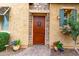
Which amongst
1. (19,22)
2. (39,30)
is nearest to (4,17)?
(19,22)

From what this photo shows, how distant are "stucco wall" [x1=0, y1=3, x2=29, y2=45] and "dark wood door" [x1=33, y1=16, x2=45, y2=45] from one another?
181mm

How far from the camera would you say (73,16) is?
15.6 feet

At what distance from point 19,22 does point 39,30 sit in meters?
0.47

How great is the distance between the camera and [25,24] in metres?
5.02

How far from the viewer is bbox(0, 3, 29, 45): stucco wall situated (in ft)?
16.1

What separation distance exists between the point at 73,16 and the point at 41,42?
2.91ft

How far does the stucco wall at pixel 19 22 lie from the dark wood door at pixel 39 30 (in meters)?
0.18

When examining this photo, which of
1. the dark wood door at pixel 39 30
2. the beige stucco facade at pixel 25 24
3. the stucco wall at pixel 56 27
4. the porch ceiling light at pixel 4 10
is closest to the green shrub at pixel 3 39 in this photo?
the beige stucco facade at pixel 25 24

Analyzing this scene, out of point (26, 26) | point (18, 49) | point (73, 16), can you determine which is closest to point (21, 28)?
point (26, 26)

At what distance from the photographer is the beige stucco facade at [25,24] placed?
15.8 ft

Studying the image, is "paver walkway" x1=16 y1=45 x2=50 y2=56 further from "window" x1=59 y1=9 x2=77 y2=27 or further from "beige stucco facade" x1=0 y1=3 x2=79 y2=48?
"window" x1=59 y1=9 x2=77 y2=27

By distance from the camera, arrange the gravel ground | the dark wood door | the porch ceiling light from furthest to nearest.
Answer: the dark wood door
the porch ceiling light
the gravel ground

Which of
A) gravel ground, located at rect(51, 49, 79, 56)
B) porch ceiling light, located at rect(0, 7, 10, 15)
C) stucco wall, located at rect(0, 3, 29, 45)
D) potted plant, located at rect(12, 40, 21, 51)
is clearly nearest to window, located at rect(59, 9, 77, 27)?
gravel ground, located at rect(51, 49, 79, 56)

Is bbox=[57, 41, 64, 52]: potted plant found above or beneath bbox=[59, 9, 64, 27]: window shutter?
beneath
